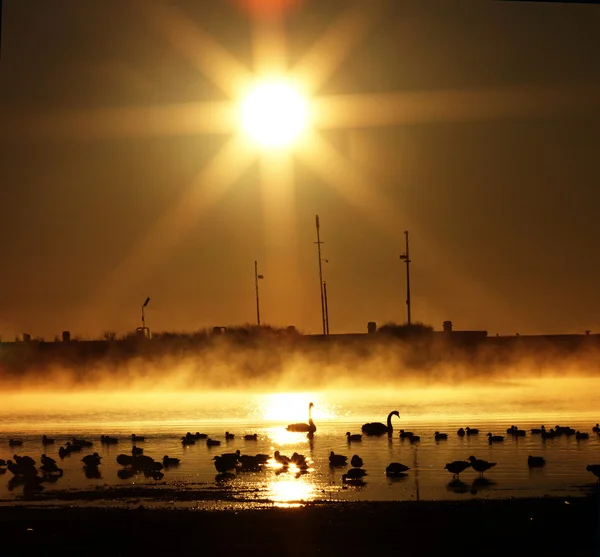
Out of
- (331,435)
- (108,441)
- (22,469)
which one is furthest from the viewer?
(331,435)

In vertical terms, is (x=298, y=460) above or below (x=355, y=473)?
above

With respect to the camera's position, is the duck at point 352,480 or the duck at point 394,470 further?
the duck at point 394,470

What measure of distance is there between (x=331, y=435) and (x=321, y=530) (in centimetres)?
2060

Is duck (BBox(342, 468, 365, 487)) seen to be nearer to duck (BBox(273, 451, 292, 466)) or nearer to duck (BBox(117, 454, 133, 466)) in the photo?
duck (BBox(273, 451, 292, 466))

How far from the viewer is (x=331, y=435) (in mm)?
39344

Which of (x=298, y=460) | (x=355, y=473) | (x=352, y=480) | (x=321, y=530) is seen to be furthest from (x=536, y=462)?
(x=321, y=530)

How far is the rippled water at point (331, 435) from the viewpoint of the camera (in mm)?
24688

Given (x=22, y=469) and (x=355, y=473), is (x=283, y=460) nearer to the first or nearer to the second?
(x=355, y=473)

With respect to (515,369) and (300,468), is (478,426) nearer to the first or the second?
(300,468)

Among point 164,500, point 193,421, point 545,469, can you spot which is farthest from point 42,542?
point 193,421

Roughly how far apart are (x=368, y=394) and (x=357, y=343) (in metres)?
10.9

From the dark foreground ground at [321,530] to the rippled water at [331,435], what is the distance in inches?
71.4

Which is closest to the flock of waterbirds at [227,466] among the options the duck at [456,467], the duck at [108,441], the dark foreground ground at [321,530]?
the duck at [456,467]

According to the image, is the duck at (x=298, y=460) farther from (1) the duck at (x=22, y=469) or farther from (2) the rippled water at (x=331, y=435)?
(1) the duck at (x=22, y=469)
